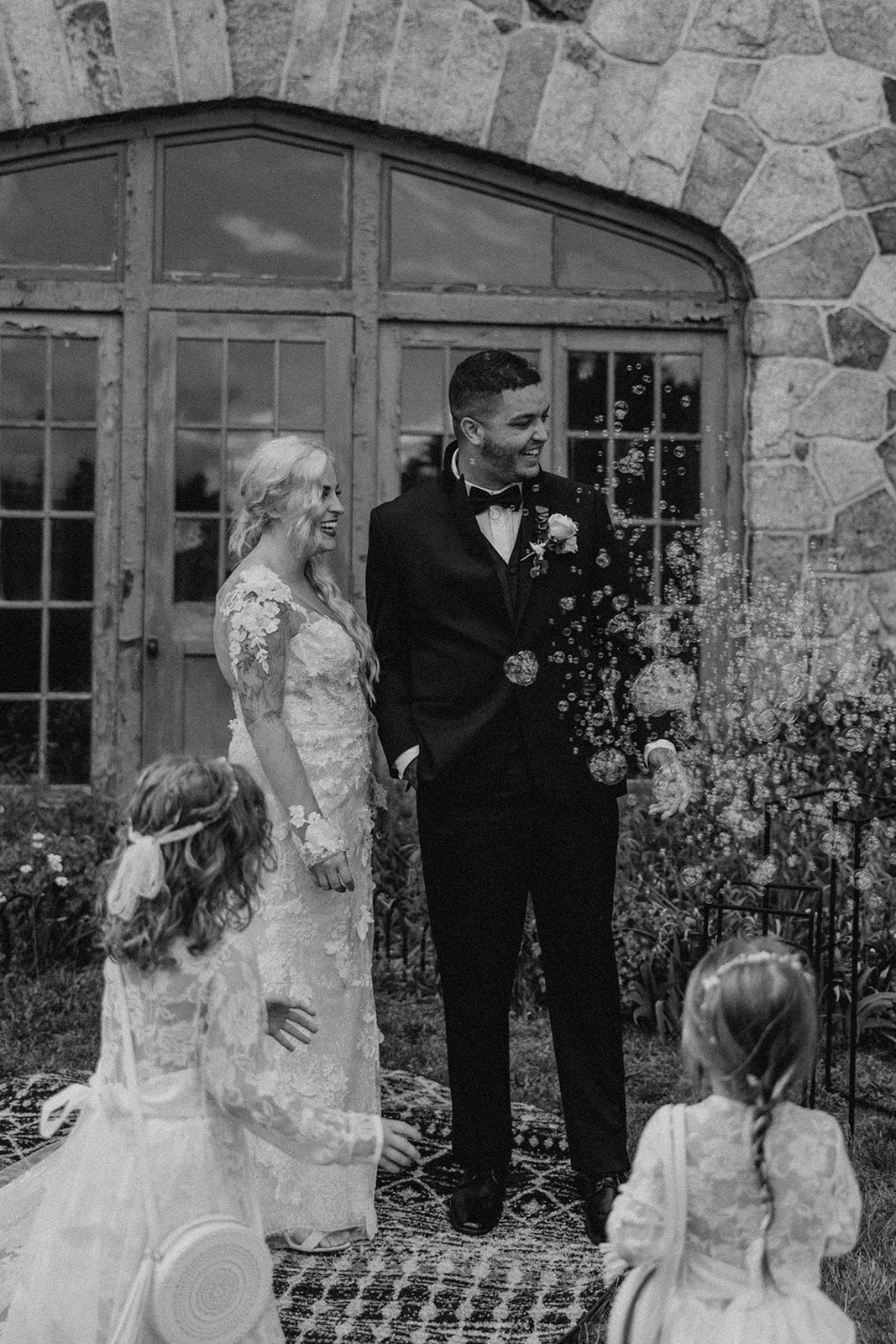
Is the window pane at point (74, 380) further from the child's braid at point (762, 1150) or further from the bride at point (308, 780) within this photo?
the child's braid at point (762, 1150)

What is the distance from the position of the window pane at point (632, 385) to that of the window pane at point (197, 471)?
185cm

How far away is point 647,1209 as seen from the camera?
7.50 feet

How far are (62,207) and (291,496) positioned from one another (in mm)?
3859

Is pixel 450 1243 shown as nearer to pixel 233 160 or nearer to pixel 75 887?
pixel 75 887

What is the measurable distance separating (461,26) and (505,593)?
4.01 metres

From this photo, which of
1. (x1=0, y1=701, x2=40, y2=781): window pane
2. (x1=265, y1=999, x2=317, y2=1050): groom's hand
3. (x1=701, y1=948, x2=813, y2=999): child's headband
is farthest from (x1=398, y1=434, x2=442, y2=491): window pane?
(x1=701, y1=948, x2=813, y2=999): child's headband

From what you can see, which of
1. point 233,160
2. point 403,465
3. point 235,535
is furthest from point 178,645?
point 235,535

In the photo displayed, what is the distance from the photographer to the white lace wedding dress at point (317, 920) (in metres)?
3.76

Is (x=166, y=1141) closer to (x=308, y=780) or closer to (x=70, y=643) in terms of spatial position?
(x=308, y=780)

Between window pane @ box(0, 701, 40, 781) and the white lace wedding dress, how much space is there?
344cm

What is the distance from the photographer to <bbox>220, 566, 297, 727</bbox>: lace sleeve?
3.71 m

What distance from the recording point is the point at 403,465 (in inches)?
281

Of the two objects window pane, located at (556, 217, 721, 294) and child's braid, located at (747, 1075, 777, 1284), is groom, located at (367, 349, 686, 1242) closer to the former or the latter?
child's braid, located at (747, 1075, 777, 1284)

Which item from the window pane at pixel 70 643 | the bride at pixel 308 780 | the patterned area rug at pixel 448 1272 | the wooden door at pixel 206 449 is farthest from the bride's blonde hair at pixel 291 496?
the window pane at pixel 70 643
